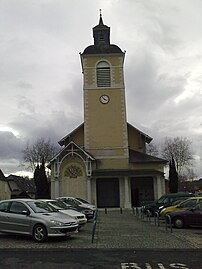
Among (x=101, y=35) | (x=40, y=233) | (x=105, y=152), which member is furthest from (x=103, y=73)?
(x=40, y=233)

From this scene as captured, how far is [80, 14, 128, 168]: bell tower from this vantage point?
A: 41.0 m

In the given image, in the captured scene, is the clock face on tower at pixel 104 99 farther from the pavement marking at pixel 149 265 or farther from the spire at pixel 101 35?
the pavement marking at pixel 149 265

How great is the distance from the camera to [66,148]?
3919 cm

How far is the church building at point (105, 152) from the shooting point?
39062 millimetres

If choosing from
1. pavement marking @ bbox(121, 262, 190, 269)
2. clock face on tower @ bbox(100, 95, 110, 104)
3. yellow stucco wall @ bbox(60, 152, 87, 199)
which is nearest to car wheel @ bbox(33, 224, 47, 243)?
pavement marking @ bbox(121, 262, 190, 269)

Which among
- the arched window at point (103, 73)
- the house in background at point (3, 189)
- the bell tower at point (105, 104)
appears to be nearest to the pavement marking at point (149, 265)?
the bell tower at point (105, 104)

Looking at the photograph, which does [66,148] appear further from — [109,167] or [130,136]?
[130,136]

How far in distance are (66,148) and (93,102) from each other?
6.27 meters

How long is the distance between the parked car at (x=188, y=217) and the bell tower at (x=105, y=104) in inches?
831

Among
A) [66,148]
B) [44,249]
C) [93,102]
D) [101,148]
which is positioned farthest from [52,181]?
[44,249]

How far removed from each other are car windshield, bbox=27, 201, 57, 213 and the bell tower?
24.6 meters

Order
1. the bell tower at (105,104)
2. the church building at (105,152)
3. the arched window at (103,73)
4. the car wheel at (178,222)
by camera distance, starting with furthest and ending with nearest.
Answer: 1. the arched window at (103,73)
2. the bell tower at (105,104)
3. the church building at (105,152)
4. the car wheel at (178,222)

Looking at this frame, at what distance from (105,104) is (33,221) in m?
28.9

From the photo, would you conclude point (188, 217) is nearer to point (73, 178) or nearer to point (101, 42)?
point (73, 178)
